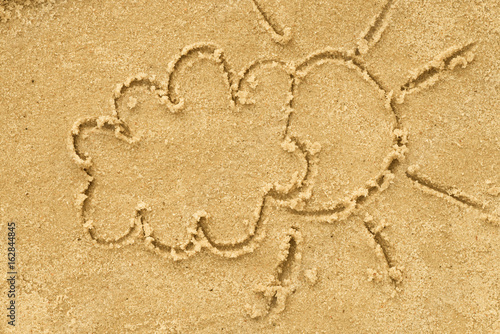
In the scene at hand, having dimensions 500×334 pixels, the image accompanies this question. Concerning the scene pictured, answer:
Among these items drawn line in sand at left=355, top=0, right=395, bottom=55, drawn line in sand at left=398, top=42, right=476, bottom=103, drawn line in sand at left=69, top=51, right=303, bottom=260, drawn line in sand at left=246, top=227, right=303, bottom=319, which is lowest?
drawn line in sand at left=246, top=227, right=303, bottom=319

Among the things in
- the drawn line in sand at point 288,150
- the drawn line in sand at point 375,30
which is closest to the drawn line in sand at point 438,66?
the drawn line in sand at point 288,150

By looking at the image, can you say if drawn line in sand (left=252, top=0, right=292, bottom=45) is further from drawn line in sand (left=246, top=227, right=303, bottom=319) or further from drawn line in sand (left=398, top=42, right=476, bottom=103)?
drawn line in sand (left=246, top=227, right=303, bottom=319)

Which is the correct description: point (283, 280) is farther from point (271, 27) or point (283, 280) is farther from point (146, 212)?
point (271, 27)

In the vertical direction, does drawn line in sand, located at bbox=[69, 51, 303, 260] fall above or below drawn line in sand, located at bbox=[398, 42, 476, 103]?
below

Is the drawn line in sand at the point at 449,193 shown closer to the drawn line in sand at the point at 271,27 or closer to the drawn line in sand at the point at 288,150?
the drawn line in sand at the point at 288,150

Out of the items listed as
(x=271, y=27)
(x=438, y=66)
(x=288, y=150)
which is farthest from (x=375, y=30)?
(x=288, y=150)

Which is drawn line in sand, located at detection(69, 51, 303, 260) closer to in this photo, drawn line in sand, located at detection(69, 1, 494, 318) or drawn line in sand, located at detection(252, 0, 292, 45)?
drawn line in sand, located at detection(69, 1, 494, 318)

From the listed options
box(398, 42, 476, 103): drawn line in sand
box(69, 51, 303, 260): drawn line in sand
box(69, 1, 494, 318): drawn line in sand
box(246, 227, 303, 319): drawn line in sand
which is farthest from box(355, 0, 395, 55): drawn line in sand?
box(246, 227, 303, 319): drawn line in sand

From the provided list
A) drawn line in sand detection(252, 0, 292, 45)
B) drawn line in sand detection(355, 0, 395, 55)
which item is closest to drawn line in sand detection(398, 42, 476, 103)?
drawn line in sand detection(355, 0, 395, 55)
